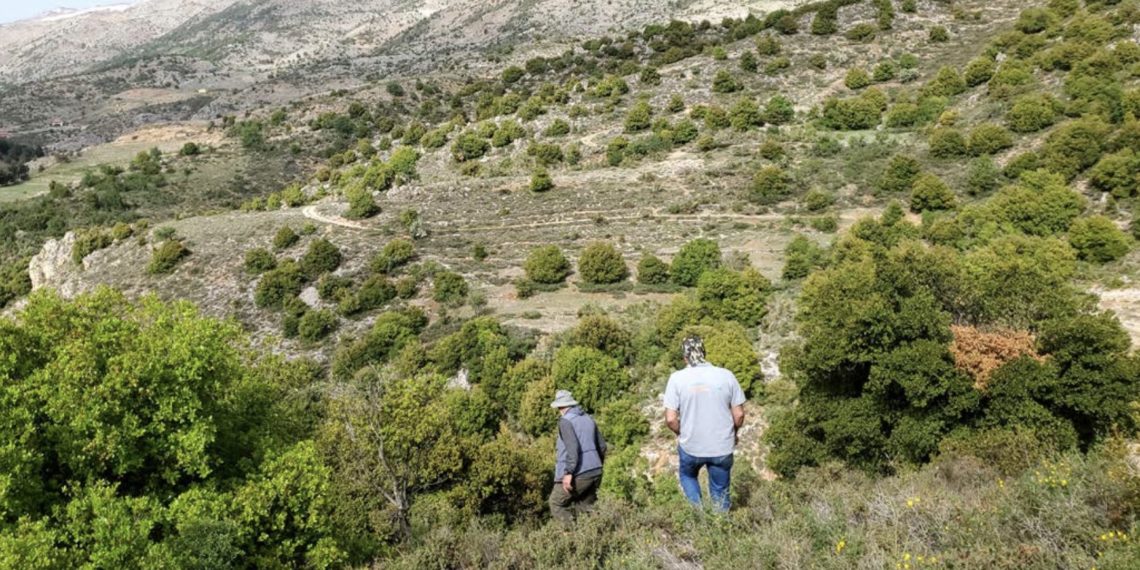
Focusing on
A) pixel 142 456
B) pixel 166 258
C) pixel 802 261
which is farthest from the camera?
pixel 166 258

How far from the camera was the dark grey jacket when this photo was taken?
7648 millimetres

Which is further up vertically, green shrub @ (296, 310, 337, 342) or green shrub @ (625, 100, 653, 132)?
green shrub @ (625, 100, 653, 132)

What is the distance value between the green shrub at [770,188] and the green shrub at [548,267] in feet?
45.9

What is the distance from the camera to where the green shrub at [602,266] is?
30.0 meters

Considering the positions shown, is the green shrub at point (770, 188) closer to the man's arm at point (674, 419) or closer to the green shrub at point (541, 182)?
the green shrub at point (541, 182)

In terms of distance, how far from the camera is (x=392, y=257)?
33.8 m

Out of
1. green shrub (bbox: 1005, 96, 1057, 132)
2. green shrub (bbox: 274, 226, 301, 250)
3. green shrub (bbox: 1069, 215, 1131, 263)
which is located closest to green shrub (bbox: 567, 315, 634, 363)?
green shrub (bbox: 1069, 215, 1131, 263)

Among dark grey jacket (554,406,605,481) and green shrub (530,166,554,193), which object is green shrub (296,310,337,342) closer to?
green shrub (530,166,554,193)

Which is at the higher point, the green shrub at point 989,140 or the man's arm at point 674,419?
the man's arm at point 674,419

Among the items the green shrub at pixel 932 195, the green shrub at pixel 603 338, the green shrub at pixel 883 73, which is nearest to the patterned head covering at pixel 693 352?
the green shrub at pixel 603 338

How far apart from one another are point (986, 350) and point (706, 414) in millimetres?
10734

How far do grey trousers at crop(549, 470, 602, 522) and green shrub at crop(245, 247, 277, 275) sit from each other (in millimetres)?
31612

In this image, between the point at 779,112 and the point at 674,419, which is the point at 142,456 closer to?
the point at 674,419

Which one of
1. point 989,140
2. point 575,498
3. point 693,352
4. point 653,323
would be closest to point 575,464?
point 575,498
